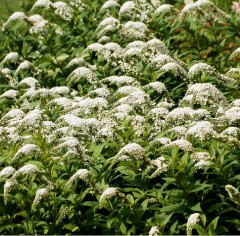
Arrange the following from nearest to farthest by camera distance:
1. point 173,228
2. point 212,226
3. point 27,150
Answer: point 212,226, point 173,228, point 27,150

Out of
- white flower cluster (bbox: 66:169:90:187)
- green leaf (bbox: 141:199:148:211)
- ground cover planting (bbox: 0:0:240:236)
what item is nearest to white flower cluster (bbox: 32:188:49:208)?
ground cover planting (bbox: 0:0:240:236)

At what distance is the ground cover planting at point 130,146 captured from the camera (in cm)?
467

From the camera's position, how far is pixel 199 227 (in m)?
4.33

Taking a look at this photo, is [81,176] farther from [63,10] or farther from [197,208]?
[63,10]

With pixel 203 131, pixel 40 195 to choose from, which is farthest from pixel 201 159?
pixel 40 195

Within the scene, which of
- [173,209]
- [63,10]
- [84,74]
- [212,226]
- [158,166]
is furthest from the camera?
[63,10]

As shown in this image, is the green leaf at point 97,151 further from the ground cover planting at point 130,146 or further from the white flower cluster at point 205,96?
the white flower cluster at point 205,96

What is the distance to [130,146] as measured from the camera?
474cm

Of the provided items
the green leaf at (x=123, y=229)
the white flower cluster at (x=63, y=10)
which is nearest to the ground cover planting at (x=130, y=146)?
the green leaf at (x=123, y=229)

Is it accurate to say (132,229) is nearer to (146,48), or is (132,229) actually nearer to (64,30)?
(146,48)

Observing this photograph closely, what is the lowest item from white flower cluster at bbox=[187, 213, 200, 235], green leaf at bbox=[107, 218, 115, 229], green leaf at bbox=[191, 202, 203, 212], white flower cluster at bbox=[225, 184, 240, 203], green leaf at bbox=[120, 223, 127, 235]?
green leaf at bbox=[120, 223, 127, 235]

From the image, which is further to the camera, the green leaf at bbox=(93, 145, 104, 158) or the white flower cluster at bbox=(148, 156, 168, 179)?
the green leaf at bbox=(93, 145, 104, 158)

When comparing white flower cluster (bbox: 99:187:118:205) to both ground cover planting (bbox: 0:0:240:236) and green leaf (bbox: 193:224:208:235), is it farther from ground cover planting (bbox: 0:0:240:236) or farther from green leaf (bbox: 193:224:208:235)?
green leaf (bbox: 193:224:208:235)

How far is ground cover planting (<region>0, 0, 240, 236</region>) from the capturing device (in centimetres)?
467
